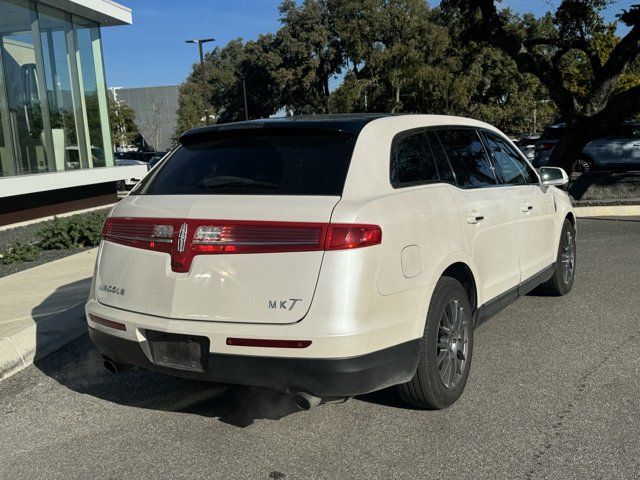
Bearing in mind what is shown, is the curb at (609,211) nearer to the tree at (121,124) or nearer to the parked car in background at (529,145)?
the parked car in background at (529,145)

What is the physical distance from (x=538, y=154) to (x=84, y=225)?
51.9 ft

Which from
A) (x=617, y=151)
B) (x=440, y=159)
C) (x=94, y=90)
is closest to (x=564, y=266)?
(x=440, y=159)

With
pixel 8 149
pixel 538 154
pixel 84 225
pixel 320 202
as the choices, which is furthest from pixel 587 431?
pixel 538 154

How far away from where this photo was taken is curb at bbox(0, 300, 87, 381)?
4.92 meters

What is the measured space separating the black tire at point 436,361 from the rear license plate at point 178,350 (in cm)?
120

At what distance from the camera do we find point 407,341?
3.35m

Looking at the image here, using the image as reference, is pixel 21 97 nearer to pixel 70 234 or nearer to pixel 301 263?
pixel 70 234

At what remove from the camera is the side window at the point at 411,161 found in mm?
3660

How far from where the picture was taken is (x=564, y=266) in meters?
6.36

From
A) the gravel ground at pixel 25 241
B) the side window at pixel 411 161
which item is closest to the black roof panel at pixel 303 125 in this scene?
the side window at pixel 411 161

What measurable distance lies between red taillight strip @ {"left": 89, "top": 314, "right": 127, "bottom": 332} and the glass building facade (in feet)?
36.6

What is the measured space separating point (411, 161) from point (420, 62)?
1602 inches

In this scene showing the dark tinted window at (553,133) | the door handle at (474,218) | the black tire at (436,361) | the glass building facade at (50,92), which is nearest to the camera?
the black tire at (436,361)

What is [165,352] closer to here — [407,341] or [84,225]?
[407,341]
